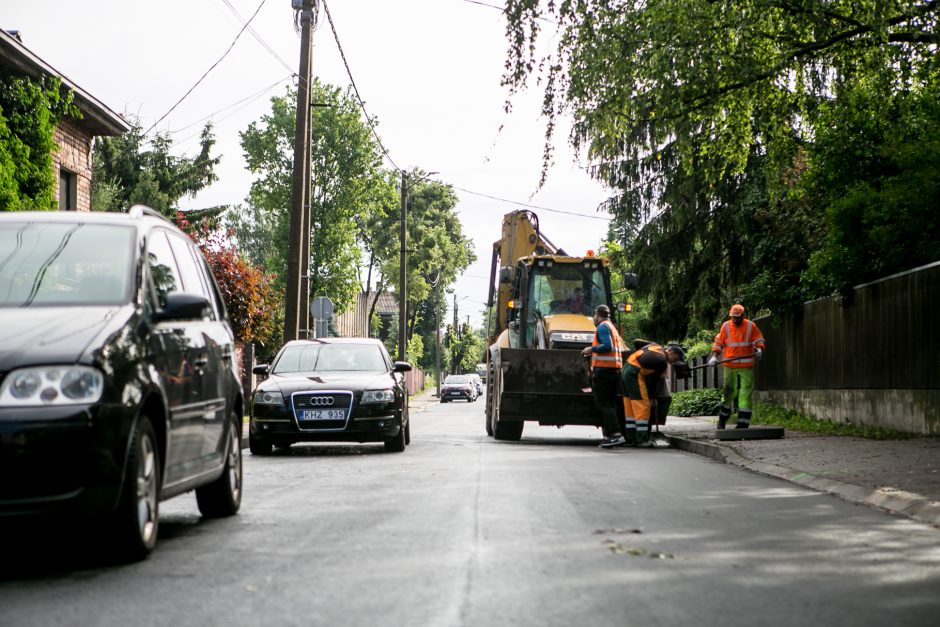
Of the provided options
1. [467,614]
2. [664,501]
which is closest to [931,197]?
[664,501]

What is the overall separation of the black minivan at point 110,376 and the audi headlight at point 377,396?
22.2ft

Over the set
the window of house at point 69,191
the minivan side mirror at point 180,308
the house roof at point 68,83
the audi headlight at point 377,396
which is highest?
the house roof at point 68,83

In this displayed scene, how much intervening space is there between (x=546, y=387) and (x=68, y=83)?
36.6 ft

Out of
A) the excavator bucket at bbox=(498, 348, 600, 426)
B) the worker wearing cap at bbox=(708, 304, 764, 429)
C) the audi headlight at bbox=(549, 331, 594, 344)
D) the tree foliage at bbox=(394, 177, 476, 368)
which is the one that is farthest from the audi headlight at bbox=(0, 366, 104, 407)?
the tree foliage at bbox=(394, 177, 476, 368)

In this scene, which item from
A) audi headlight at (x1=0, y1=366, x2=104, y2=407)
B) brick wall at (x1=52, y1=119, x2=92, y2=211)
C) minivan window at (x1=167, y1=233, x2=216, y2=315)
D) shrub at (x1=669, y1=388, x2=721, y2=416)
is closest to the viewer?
audi headlight at (x1=0, y1=366, x2=104, y2=407)

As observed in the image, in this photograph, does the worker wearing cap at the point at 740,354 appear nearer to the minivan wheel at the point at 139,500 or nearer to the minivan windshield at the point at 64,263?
the minivan windshield at the point at 64,263

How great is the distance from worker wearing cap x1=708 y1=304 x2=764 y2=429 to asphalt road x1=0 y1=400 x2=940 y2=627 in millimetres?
6717

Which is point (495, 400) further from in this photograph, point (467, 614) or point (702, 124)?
point (467, 614)

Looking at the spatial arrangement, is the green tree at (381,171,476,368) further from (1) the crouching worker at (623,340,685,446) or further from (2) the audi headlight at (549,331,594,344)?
(1) the crouching worker at (623,340,685,446)

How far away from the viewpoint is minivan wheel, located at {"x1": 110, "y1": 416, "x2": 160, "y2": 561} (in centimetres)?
620

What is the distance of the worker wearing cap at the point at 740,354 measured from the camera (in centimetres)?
1745

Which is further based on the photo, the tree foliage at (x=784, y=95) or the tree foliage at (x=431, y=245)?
the tree foliage at (x=431, y=245)

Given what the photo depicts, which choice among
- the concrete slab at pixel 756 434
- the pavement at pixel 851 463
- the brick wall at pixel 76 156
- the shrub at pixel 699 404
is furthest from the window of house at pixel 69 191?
the shrub at pixel 699 404

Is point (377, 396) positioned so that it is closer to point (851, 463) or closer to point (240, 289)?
point (851, 463)
